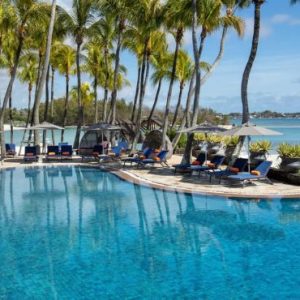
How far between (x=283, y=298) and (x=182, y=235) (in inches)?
146

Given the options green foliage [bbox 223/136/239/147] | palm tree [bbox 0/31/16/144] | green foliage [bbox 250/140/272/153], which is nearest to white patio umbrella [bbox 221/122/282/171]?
green foliage [bbox 250/140/272/153]

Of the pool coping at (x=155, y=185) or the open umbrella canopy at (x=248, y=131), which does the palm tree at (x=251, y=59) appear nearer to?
the open umbrella canopy at (x=248, y=131)

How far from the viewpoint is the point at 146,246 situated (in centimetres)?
908

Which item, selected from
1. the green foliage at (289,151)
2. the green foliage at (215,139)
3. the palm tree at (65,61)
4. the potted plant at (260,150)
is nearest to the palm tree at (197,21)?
the potted plant at (260,150)

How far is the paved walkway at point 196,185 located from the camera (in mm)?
13594

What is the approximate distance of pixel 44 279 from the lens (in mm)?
7230

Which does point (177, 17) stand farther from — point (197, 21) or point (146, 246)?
point (146, 246)

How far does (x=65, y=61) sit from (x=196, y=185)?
2423 centimetres

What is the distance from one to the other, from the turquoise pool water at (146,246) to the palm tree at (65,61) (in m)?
21.4

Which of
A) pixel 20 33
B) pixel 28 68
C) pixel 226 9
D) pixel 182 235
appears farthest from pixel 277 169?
pixel 28 68

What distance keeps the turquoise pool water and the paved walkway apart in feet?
1.82

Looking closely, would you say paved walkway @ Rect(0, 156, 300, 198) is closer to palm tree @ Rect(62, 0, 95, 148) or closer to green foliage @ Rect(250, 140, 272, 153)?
green foliage @ Rect(250, 140, 272, 153)

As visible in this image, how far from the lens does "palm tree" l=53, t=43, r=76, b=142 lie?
34.6m

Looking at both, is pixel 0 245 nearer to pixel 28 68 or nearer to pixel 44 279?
pixel 44 279
